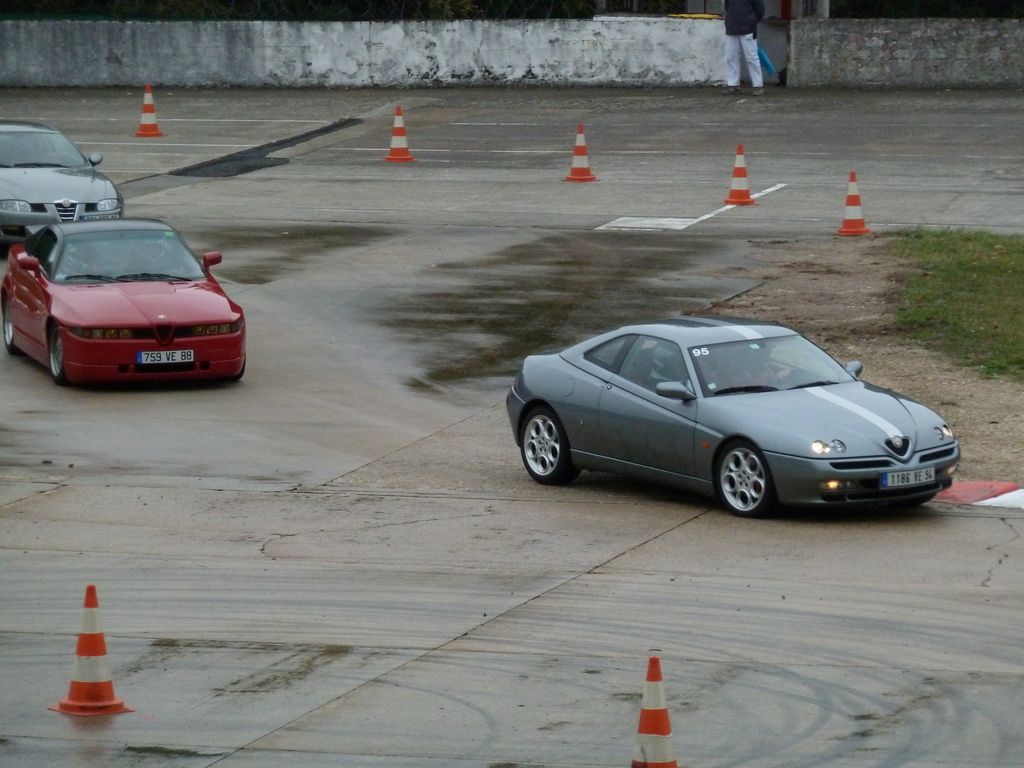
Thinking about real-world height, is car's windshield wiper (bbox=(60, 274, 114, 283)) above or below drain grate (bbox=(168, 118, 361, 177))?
below

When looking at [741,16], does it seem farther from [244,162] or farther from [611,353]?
[611,353]

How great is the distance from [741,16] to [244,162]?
1027cm

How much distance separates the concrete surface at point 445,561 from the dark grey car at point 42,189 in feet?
5.20

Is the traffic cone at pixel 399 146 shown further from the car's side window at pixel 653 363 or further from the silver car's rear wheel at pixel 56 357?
the car's side window at pixel 653 363

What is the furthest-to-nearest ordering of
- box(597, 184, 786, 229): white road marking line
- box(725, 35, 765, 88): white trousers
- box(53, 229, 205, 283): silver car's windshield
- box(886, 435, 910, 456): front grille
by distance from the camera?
1. box(725, 35, 765, 88): white trousers
2. box(597, 184, 786, 229): white road marking line
3. box(53, 229, 205, 283): silver car's windshield
4. box(886, 435, 910, 456): front grille

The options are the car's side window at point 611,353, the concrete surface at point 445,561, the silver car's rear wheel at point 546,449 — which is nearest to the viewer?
the concrete surface at point 445,561

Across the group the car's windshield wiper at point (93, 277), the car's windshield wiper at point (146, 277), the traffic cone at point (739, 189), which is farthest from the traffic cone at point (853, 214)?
the car's windshield wiper at point (93, 277)

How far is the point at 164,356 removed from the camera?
53.0 ft

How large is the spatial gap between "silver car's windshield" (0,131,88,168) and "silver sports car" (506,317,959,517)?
11939 mm

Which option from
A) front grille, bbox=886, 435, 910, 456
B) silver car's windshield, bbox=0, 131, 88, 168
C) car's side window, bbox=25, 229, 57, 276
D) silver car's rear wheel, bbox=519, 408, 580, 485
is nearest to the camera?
front grille, bbox=886, 435, 910, 456

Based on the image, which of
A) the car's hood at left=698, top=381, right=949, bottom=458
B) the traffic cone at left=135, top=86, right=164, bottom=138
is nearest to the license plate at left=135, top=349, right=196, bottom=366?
the car's hood at left=698, top=381, right=949, bottom=458

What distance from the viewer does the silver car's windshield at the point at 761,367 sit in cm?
1254

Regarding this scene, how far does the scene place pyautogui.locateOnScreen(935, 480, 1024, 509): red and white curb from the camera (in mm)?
12305

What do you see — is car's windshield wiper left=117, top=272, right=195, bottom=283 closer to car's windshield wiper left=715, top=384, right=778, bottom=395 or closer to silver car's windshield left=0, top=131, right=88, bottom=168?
car's windshield wiper left=715, top=384, right=778, bottom=395
